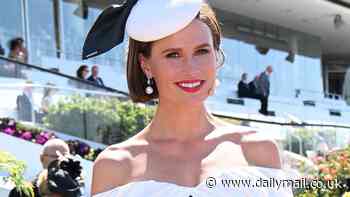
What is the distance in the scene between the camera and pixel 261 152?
1.86 m

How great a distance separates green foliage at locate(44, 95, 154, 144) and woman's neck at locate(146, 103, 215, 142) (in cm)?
748

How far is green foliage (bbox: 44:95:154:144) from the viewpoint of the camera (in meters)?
9.53

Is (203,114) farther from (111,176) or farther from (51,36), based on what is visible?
(51,36)

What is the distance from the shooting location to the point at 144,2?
186 cm

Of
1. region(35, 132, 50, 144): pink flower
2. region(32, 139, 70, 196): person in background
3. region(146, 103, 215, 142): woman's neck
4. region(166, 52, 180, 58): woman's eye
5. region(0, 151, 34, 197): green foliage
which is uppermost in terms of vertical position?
region(166, 52, 180, 58): woman's eye

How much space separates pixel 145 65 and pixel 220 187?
41 centimetres

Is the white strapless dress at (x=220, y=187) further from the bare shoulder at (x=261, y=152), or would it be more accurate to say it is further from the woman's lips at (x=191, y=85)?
the woman's lips at (x=191, y=85)

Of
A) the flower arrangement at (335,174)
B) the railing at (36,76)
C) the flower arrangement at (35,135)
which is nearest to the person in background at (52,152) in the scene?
the flower arrangement at (335,174)

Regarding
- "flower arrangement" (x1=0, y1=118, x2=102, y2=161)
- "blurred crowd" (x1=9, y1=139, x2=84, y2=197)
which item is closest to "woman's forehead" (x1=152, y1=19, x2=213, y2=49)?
"blurred crowd" (x1=9, y1=139, x2=84, y2=197)

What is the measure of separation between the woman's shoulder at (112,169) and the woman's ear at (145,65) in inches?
8.0

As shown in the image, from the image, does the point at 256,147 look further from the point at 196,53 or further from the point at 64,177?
the point at 64,177

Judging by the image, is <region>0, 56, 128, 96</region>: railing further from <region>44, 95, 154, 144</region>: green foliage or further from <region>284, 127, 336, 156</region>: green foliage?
<region>284, 127, 336, 156</region>: green foliage

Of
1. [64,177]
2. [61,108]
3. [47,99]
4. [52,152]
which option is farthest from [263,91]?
[64,177]

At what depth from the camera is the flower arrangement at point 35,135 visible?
8.93 m
